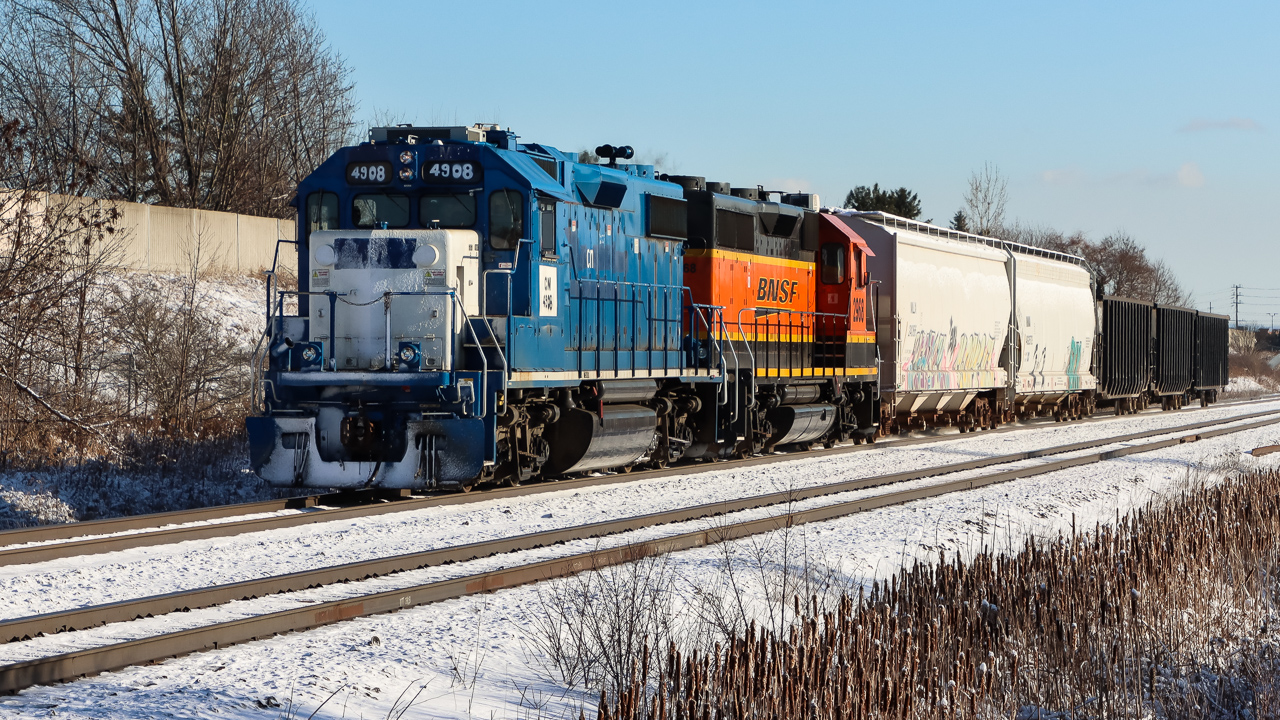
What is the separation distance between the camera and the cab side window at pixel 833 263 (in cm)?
1878

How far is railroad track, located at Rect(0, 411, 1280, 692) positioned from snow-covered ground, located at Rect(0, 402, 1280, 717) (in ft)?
0.41

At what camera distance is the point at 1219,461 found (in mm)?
17609

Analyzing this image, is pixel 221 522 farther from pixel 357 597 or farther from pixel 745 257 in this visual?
pixel 745 257

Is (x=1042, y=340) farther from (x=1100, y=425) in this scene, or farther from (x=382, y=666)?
(x=382, y=666)

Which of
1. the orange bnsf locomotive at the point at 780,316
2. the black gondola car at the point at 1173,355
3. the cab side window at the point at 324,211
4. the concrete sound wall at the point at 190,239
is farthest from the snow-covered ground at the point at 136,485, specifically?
the black gondola car at the point at 1173,355

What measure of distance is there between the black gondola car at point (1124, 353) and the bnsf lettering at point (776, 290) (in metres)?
15.1

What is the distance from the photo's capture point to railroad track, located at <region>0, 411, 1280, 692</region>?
5.35 metres

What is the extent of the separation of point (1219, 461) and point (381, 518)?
42.8 ft

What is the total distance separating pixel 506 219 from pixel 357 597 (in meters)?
5.99

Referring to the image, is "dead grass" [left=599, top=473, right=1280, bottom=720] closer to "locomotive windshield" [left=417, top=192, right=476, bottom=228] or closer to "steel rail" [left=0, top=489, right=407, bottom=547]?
"steel rail" [left=0, top=489, right=407, bottom=547]

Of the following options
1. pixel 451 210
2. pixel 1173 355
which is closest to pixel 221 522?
pixel 451 210

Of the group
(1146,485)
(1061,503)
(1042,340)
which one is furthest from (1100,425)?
(1061,503)

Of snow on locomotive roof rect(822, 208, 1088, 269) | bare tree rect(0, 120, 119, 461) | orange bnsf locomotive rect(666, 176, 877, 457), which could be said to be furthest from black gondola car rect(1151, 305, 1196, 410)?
bare tree rect(0, 120, 119, 461)

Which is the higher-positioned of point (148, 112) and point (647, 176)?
point (148, 112)
